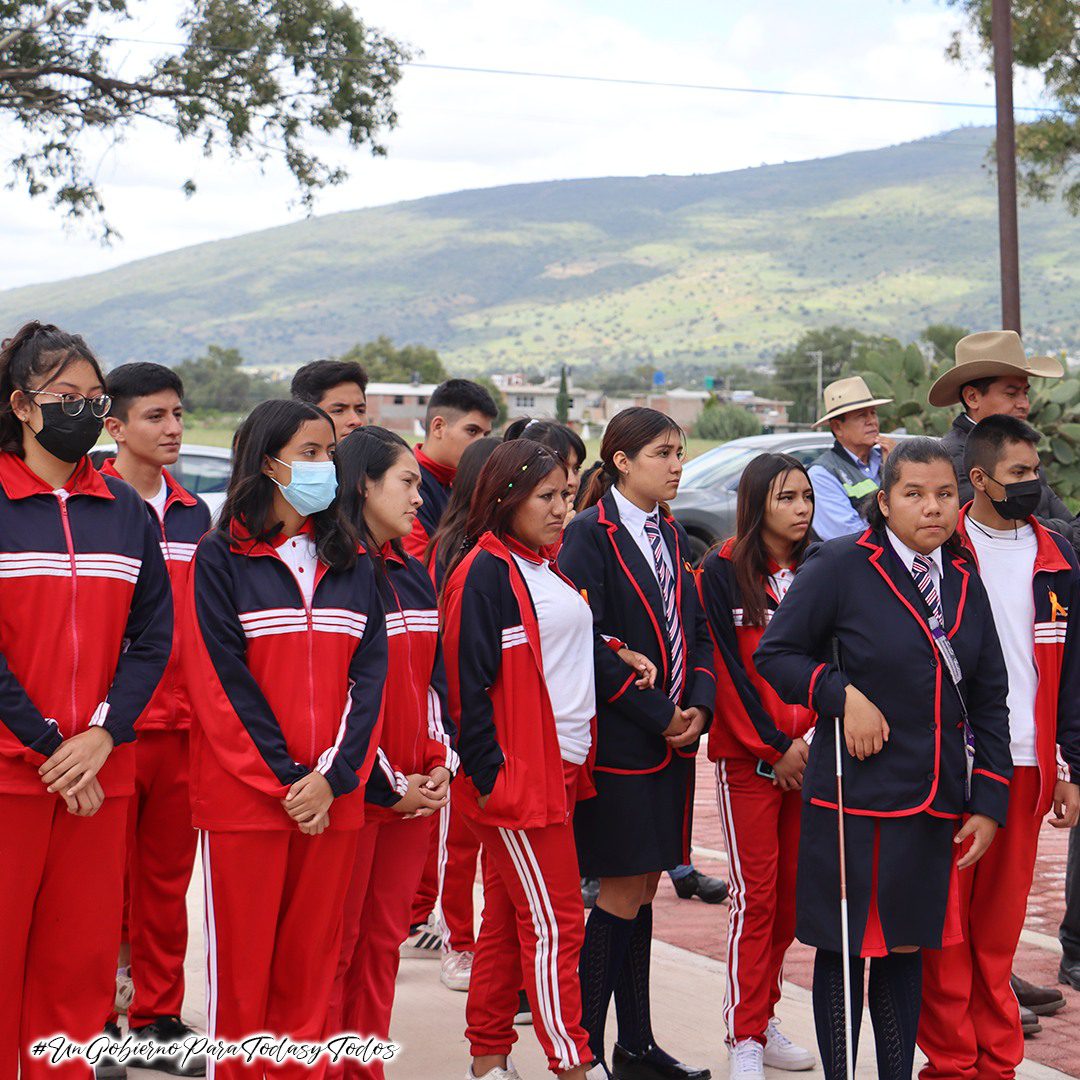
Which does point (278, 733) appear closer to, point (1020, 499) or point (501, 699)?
point (501, 699)

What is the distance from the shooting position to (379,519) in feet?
14.0

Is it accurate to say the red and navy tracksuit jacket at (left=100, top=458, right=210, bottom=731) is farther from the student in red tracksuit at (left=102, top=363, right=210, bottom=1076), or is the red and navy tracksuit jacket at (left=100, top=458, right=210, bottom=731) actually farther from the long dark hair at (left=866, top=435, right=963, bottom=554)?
the long dark hair at (left=866, top=435, right=963, bottom=554)

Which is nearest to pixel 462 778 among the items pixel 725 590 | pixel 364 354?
pixel 725 590

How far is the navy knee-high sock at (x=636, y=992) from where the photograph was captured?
4609 mm

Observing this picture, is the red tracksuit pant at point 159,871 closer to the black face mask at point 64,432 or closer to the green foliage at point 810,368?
the black face mask at point 64,432

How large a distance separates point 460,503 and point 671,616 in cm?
83

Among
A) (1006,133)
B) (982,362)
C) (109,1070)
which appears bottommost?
(109,1070)

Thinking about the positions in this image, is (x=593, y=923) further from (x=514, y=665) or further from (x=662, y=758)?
(x=514, y=665)

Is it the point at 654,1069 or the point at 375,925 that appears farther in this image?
the point at 654,1069

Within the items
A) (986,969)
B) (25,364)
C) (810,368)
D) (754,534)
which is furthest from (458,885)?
(810,368)

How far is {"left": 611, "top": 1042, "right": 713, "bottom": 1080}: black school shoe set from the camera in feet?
14.9

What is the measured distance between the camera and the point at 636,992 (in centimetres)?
463

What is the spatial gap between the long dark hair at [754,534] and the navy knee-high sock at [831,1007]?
3.95 feet

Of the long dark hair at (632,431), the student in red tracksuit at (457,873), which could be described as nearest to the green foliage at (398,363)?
the student in red tracksuit at (457,873)
